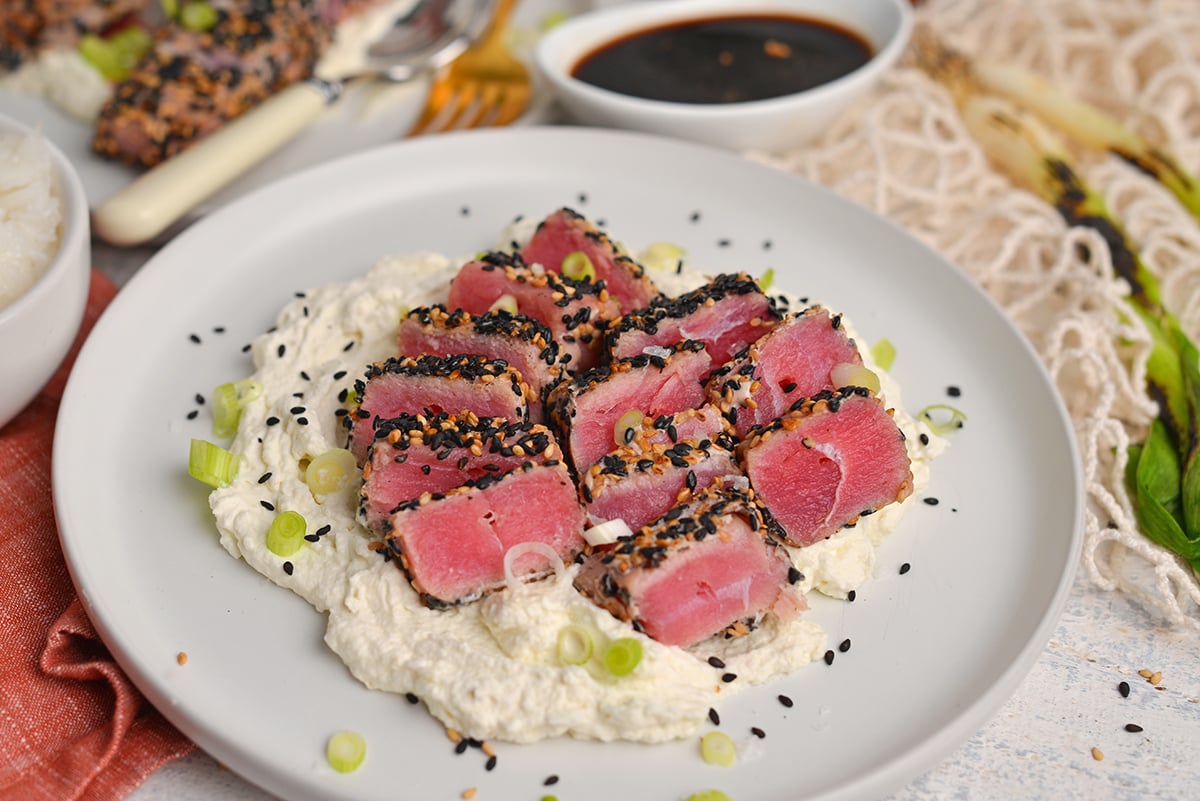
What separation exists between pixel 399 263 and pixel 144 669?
201cm

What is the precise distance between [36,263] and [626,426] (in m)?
2.21

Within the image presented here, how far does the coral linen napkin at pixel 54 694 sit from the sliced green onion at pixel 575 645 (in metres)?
1.15

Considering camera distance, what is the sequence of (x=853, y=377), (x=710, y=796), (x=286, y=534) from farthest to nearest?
(x=853, y=377), (x=286, y=534), (x=710, y=796)

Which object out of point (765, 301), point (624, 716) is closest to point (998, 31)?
point (765, 301)

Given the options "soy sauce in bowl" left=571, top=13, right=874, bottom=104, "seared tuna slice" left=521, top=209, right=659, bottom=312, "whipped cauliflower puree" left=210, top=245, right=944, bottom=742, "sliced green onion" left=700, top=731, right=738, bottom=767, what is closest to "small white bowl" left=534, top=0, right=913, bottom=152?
"soy sauce in bowl" left=571, top=13, right=874, bottom=104

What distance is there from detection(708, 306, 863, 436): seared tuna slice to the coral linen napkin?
205cm

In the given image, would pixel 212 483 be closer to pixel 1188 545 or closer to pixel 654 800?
pixel 654 800

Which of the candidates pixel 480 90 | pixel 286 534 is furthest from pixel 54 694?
pixel 480 90

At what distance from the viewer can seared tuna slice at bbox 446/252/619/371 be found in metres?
4.00

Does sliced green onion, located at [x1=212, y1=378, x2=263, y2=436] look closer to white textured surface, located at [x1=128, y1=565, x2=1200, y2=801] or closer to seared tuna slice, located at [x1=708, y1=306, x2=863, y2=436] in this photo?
white textured surface, located at [x1=128, y1=565, x2=1200, y2=801]

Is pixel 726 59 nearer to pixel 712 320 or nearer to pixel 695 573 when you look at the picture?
pixel 712 320

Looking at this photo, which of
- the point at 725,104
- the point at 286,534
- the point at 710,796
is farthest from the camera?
the point at 725,104

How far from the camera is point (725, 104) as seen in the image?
221 inches

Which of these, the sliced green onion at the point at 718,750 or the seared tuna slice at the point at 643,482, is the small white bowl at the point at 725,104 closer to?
the seared tuna slice at the point at 643,482
